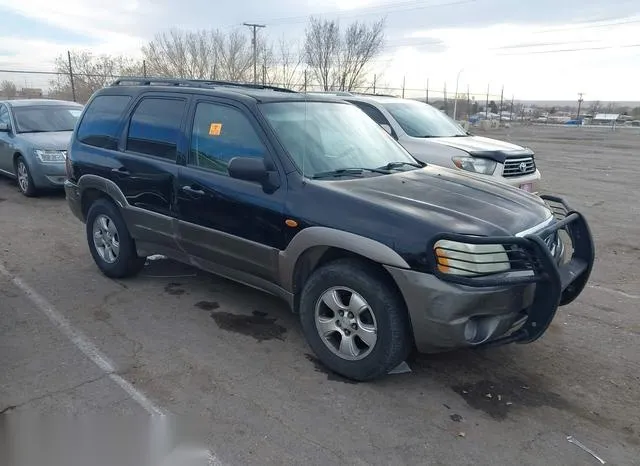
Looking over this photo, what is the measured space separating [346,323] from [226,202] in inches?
53.6

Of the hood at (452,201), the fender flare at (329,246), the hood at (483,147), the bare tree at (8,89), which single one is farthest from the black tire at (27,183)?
the bare tree at (8,89)

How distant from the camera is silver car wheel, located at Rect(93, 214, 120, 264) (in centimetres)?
552

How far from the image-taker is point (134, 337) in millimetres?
4348

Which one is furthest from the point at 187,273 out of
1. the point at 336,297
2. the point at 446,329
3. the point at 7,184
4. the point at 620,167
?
the point at 620,167

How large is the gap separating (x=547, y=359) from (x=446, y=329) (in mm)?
1314

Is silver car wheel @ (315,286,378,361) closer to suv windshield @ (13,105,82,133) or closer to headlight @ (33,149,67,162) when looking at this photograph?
headlight @ (33,149,67,162)

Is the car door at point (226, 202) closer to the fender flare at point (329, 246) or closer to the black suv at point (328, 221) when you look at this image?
the black suv at point (328, 221)

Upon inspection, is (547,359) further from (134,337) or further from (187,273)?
(187,273)

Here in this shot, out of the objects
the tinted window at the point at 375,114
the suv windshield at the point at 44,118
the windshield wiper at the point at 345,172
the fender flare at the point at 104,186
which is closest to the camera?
the windshield wiper at the point at 345,172

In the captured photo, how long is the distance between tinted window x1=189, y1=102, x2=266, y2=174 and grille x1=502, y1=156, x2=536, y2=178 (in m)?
4.57

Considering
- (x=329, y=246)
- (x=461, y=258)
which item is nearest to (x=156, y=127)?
(x=329, y=246)

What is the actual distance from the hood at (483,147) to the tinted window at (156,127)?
14.0 feet

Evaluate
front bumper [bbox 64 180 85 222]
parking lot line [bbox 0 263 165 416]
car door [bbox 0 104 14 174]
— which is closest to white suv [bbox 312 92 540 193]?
front bumper [bbox 64 180 85 222]

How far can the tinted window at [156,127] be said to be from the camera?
15.6 feet
